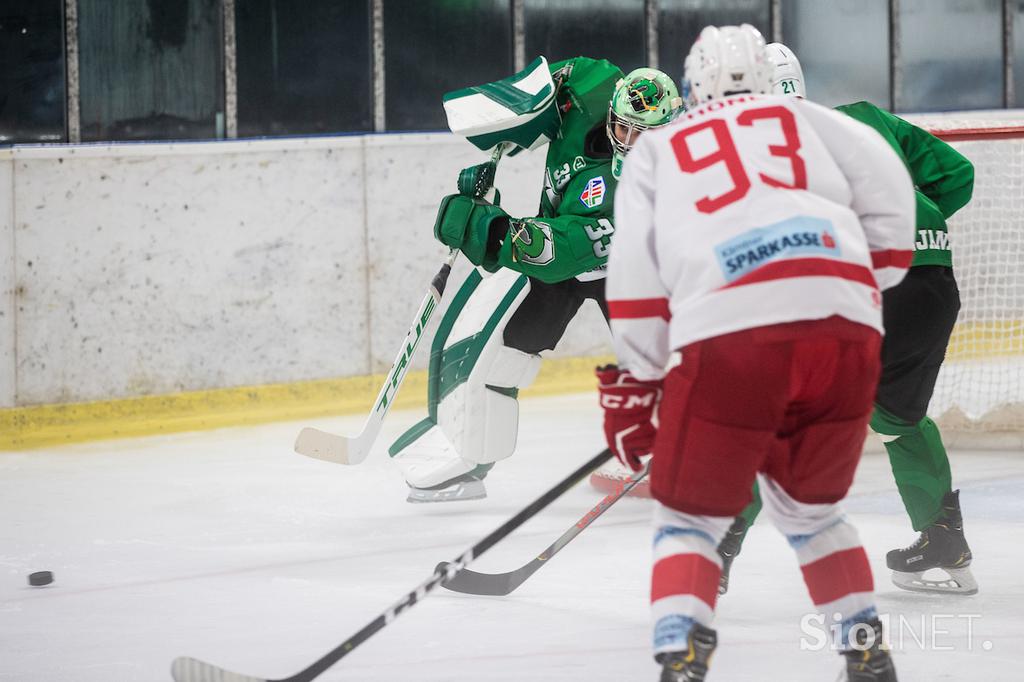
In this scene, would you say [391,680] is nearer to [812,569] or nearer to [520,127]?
[812,569]

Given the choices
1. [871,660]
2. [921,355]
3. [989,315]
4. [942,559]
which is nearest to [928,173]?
[921,355]

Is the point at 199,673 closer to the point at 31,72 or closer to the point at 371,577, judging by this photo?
the point at 371,577

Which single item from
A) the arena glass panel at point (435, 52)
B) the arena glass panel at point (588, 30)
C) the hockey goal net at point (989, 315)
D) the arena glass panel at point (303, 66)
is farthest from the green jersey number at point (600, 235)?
the arena glass panel at point (588, 30)

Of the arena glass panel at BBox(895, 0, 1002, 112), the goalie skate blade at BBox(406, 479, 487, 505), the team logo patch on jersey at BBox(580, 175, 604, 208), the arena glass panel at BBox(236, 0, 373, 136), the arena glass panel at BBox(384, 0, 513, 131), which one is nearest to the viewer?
the team logo patch on jersey at BBox(580, 175, 604, 208)

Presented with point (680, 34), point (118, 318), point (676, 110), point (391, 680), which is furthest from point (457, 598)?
point (680, 34)

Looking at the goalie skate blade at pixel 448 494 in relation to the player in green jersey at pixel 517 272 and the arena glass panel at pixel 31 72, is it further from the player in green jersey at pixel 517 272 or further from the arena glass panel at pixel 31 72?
the arena glass panel at pixel 31 72

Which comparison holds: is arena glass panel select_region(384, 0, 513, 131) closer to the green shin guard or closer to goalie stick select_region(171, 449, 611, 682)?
the green shin guard

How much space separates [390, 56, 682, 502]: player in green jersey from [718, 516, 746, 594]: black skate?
750mm

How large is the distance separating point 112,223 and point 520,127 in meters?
1.78

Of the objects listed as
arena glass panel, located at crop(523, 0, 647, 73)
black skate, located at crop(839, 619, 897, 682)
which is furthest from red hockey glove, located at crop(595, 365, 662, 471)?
arena glass panel, located at crop(523, 0, 647, 73)

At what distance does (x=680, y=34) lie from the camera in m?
6.29

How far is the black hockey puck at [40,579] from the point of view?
119 inches

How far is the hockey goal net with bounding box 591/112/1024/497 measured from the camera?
438cm

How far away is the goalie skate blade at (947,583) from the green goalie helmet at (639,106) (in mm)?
1023
